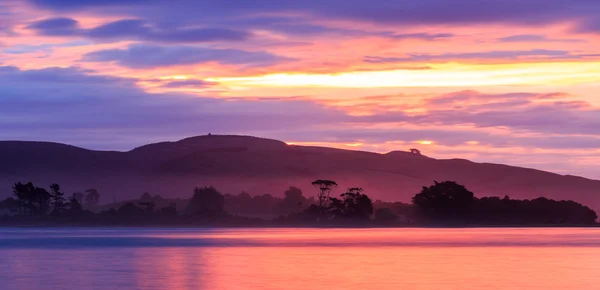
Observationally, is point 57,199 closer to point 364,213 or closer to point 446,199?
point 364,213

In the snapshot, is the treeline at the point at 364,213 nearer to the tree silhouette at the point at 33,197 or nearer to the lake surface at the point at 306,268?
the tree silhouette at the point at 33,197

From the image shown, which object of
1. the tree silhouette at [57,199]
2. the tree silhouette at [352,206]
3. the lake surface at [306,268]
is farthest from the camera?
the tree silhouette at [57,199]

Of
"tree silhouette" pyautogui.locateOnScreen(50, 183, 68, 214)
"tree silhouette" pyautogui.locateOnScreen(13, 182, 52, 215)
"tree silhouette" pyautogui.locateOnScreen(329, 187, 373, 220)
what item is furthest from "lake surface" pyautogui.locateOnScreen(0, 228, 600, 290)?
"tree silhouette" pyautogui.locateOnScreen(50, 183, 68, 214)

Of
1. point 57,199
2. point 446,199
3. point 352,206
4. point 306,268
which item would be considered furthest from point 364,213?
point 306,268

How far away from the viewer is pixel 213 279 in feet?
165

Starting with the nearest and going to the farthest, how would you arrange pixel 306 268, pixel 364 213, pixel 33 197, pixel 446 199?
pixel 306 268 → pixel 446 199 → pixel 364 213 → pixel 33 197

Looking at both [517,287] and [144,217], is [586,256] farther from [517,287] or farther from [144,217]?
[144,217]

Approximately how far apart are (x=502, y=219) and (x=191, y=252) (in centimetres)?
11450

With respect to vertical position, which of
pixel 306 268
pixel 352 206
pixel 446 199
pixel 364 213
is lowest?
pixel 306 268

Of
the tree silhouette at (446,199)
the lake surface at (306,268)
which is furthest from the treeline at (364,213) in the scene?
the lake surface at (306,268)

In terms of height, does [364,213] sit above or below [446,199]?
below

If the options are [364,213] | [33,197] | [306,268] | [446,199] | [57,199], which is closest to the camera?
[306,268]

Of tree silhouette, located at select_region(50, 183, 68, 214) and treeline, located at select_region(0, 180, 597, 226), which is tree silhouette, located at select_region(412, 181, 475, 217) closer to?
treeline, located at select_region(0, 180, 597, 226)

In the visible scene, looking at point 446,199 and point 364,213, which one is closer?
point 446,199
